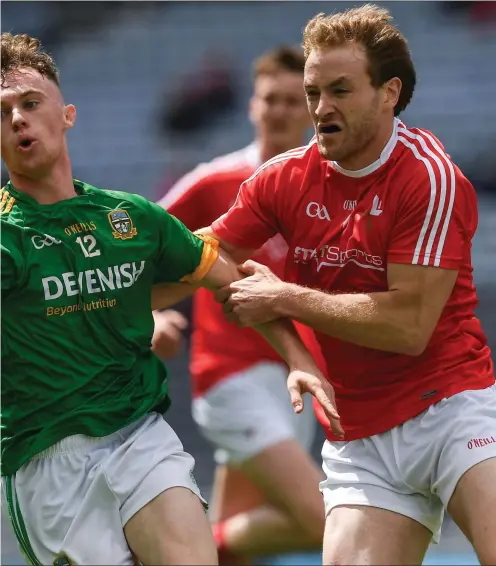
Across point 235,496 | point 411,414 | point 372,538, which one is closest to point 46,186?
point 411,414

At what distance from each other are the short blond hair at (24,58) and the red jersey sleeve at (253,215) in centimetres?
69

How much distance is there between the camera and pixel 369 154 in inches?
139

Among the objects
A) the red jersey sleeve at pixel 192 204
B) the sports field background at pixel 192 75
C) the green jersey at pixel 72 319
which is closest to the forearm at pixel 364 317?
the green jersey at pixel 72 319

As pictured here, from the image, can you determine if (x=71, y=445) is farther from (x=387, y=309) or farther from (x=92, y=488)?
(x=387, y=309)

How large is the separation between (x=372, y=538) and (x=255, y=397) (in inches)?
63.3

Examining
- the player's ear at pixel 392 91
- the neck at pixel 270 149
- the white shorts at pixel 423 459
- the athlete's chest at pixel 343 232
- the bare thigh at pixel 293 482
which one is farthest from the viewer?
the neck at pixel 270 149

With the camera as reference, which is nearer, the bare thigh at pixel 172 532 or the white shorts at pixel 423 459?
the bare thigh at pixel 172 532

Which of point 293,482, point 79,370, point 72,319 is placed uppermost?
point 72,319

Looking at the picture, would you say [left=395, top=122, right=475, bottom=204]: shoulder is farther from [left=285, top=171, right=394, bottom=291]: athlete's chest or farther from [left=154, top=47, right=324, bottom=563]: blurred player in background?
[left=154, top=47, right=324, bottom=563]: blurred player in background

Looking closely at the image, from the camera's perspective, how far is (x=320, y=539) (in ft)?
15.3

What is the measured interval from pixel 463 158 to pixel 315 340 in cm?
632

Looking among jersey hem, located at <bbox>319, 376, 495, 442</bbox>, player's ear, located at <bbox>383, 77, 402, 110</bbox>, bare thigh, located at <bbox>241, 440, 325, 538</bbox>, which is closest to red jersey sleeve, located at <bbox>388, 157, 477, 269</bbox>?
player's ear, located at <bbox>383, 77, 402, 110</bbox>

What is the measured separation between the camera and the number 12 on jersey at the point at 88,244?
10.7 ft

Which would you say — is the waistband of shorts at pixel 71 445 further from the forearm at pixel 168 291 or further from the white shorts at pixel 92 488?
the forearm at pixel 168 291
